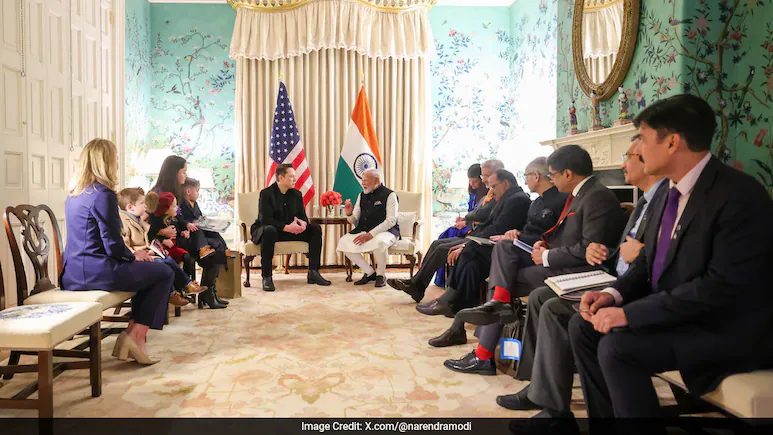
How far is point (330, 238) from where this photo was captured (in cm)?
700

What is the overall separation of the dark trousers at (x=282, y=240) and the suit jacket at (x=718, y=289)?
14.2ft

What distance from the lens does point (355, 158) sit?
671cm

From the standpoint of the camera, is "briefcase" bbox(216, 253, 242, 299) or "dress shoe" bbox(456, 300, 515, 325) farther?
"briefcase" bbox(216, 253, 242, 299)

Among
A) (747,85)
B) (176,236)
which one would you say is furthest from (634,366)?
(176,236)

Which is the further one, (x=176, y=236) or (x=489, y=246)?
(x=176, y=236)

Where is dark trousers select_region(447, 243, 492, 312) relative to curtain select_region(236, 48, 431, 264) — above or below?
below

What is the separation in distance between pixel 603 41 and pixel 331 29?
3.56 meters

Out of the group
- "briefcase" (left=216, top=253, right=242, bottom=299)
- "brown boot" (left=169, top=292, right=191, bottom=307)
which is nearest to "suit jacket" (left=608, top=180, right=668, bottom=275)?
"brown boot" (left=169, top=292, right=191, bottom=307)

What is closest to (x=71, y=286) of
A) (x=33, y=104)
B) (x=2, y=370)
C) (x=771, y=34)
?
(x=2, y=370)

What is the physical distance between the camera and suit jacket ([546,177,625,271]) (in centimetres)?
257

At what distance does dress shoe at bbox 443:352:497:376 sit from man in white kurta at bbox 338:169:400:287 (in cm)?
266

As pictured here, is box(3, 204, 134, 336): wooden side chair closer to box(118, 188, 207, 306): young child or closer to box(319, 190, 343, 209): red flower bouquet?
box(118, 188, 207, 306): young child

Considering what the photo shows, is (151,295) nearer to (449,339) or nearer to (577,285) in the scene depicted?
(449,339)

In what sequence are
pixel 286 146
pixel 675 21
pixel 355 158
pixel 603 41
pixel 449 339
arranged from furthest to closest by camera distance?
pixel 355 158, pixel 286 146, pixel 603 41, pixel 449 339, pixel 675 21
